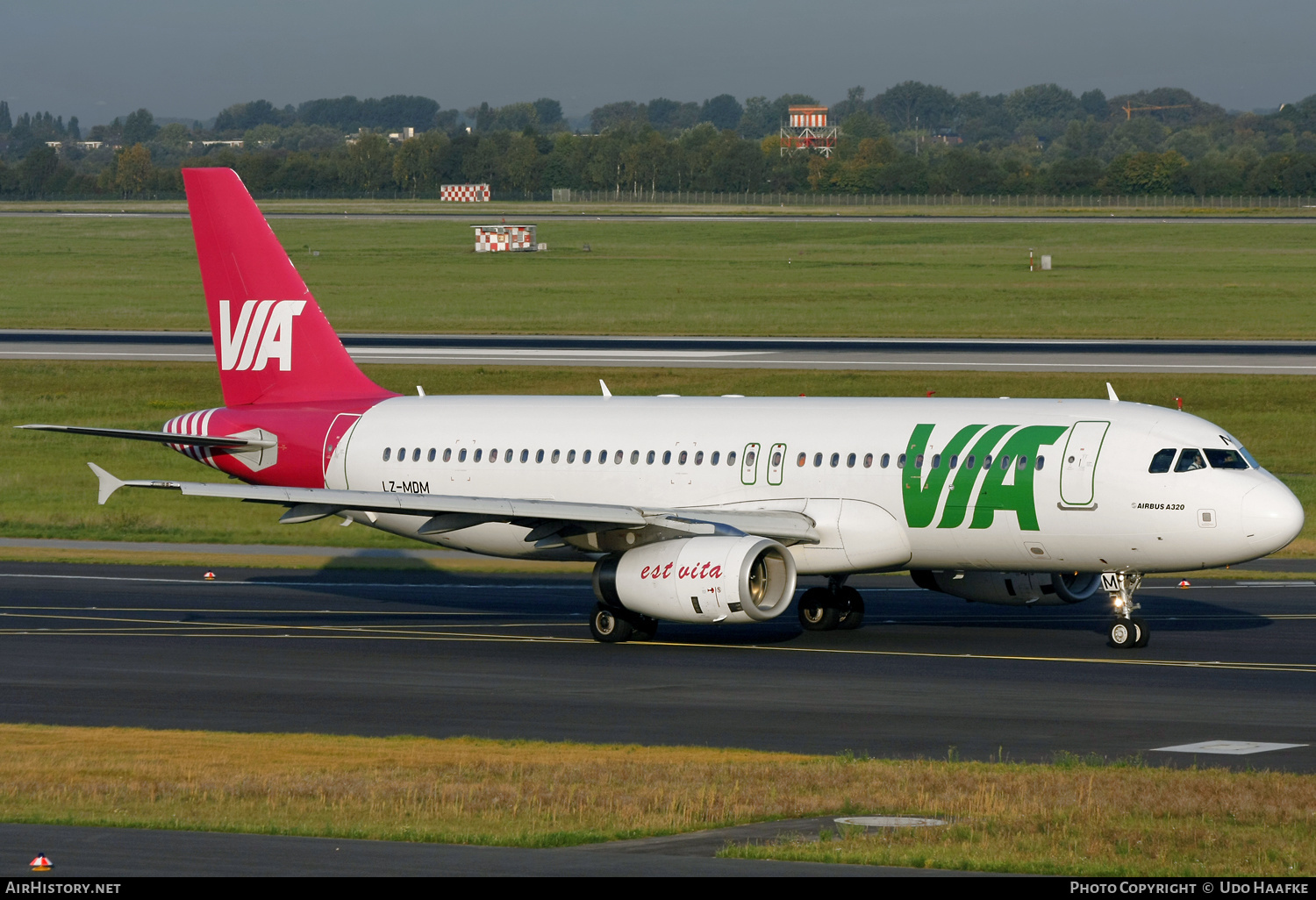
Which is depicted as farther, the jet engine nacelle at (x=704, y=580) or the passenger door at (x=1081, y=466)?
the passenger door at (x=1081, y=466)

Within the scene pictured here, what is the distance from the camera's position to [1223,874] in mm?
17641

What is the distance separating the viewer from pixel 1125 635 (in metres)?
35.7

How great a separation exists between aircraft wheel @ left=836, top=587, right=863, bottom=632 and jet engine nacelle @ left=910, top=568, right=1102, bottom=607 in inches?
54.2

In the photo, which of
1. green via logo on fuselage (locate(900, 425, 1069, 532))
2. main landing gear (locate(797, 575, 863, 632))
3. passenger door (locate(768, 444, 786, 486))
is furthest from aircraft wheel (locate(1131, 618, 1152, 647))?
passenger door (locate(768, 444, 786, 486))

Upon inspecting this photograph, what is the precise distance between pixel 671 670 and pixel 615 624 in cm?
342

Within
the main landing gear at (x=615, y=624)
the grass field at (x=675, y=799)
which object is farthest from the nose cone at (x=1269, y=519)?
the main landing gear at (x=615, y=624)

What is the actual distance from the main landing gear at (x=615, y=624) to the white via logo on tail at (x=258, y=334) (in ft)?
36.0

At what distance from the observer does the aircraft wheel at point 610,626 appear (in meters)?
37.6

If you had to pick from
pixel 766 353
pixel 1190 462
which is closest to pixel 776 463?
pixel 1190 462

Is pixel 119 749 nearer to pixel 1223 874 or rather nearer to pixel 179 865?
pixel 179 865

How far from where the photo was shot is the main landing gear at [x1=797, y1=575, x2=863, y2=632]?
39.3m

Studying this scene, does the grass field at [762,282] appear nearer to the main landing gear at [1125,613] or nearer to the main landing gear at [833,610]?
the main landing gear at [833,610]
